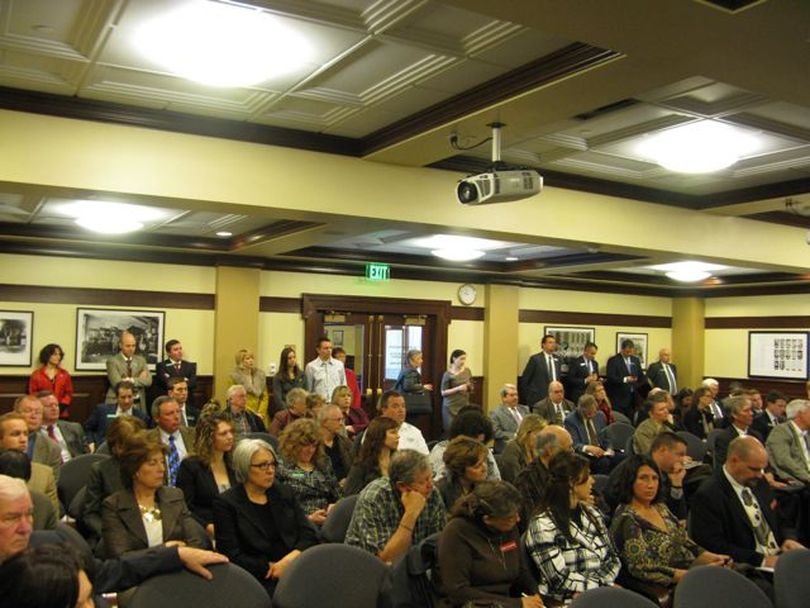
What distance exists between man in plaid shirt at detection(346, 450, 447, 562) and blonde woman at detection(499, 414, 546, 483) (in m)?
1.60

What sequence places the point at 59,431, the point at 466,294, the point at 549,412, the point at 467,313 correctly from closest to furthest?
the point at 59,431 → the point at 549,412 → the point at 466,294 → the point at 467,313

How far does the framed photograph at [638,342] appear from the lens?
1352 centimetres

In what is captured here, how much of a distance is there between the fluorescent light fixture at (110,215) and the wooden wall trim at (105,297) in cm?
160

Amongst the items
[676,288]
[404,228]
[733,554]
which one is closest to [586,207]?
[404,228]

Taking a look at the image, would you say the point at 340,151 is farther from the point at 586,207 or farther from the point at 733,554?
the point at 733,554

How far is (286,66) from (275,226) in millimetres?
4164

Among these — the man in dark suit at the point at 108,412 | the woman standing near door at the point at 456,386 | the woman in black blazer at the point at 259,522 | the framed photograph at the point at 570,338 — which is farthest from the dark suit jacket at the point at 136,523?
the framed photograph at the point at 570,338

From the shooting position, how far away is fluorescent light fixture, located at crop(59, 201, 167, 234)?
6.89 m

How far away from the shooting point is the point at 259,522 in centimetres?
357

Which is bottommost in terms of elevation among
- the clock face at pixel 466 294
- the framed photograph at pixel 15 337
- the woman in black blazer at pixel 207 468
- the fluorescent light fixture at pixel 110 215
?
the woman in black blazer at pixel 207 468

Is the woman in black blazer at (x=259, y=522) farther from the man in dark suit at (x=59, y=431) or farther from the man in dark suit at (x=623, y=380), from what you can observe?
Answer: the man in dark suit at (x=623, y=380)

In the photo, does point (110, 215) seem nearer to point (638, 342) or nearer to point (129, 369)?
point (129, 369)

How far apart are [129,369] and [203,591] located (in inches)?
259

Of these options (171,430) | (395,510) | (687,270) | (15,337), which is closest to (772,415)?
(687,270)
